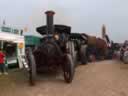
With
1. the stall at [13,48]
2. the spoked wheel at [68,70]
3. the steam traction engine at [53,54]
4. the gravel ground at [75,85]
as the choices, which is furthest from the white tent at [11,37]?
the spoked wheel at [68,70]

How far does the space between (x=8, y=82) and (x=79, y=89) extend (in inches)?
139

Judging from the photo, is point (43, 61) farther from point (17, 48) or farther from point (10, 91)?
point (17, 48)

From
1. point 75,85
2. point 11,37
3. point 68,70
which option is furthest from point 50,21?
point 11,37

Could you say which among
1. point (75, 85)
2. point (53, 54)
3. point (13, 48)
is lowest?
point (75, 85)

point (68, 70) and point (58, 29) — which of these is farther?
point (58, 29)

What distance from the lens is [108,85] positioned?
11.2 m

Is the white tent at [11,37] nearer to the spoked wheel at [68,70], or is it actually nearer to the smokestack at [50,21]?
the smokestack at [50,21]

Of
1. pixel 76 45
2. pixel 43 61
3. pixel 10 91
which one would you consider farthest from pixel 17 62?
pixel 10 91

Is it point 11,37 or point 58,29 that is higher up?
point 58,29

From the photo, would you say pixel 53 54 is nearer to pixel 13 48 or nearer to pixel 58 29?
pixel 58 29

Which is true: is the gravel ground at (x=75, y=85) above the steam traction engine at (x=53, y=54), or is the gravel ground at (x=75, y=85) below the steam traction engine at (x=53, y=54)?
below

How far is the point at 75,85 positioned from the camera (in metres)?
11.5

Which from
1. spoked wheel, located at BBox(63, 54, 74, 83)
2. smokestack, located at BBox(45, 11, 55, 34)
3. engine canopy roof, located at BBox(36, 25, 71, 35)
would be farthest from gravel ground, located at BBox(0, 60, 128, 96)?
engine canopy roof, located at BBox(36, 25, 71, 35)

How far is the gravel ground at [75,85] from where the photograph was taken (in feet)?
33.5
